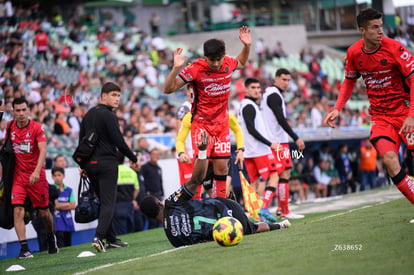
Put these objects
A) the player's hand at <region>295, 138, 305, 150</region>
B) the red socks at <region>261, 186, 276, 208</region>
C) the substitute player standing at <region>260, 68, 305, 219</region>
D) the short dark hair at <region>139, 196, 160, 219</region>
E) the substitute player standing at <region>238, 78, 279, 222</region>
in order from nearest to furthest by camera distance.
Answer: the short dark hair at <region>139, 196, 160, 219</region> < the player's hand at <region>295, 138, 305, 150</region> < the red socks at <region>261, 186, 276, 208</region> < the substitute player standing at <region>238, 78, 279, 222</region> < the substitute player standing at <region>260, 68, 305, 219</region>

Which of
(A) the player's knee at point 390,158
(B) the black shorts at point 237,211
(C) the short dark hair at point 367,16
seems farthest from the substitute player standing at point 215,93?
(A) the player's knee at point 390,158

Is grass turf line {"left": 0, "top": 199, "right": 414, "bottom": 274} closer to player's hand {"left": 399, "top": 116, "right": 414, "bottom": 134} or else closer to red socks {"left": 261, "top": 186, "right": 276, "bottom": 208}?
player's hand {"left": 399, "top": 116, "right": 414, "bottom": 134}

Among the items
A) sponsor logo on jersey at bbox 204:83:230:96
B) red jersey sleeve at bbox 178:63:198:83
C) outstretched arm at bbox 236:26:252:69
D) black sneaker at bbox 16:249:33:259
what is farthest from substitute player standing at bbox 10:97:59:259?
outstretched arm at bbox 236:26:252:69

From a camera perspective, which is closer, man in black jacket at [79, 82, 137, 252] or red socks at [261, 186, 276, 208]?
man in black jacket at [79, 82, 137, 252]

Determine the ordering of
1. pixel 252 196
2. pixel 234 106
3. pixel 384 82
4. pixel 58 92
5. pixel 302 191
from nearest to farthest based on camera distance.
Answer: pixel 384 82, pixel 252 196, pixel 302 191, pixel 58 92, pixel 234 106

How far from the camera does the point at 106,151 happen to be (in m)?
10.3

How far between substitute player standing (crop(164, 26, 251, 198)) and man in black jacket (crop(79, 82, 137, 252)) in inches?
45.9

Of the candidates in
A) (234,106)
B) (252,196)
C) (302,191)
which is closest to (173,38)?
(234,106)

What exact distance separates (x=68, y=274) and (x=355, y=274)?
11.4ft

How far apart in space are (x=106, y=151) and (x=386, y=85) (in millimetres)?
4045

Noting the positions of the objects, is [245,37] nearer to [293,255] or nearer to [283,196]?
[293,255]

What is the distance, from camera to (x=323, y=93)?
3462cm

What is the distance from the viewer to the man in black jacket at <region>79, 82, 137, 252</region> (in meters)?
10.1

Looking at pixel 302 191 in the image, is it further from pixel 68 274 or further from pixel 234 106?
pixel 68 274
